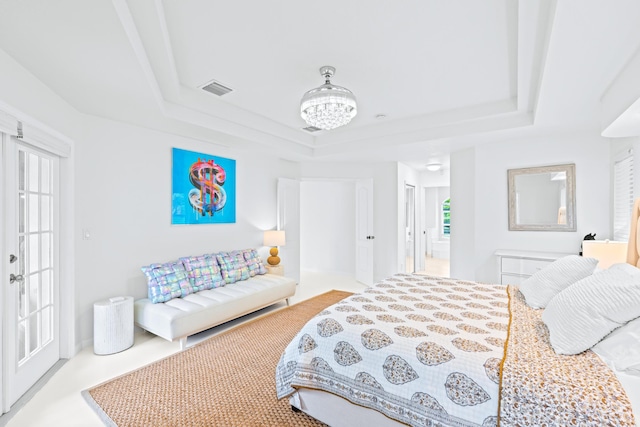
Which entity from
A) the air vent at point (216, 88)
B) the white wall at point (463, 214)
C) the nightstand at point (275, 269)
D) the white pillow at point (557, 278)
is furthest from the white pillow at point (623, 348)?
the nightstand at point (275, 269)

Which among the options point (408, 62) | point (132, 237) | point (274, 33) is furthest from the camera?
point (132, 237)

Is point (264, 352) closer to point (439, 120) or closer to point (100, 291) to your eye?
point (100, 291)

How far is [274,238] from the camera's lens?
16.3ft

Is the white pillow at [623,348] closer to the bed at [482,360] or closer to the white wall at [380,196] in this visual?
the bed at [482,360]

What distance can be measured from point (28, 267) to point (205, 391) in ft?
5.57

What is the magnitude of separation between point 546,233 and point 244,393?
13.1ft

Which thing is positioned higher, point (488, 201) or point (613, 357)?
point (488, 201)

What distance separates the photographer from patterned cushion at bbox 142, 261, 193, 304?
10.9 ft

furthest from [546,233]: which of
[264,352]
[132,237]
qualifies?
[132,237]

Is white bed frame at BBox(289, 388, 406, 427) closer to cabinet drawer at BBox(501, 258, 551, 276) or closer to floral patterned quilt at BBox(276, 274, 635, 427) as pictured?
floral patterned quilt at BBox(276, 274, 635, 427)

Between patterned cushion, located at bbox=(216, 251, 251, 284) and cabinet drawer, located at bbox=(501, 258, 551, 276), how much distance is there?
11.1ft

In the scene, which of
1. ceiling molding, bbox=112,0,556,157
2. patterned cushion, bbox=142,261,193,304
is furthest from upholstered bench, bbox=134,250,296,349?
ceiling molding, bbox=112,0,556,157

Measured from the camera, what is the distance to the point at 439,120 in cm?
388

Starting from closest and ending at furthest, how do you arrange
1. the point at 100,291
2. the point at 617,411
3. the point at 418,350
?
the point at 617,411, the point at 418,350, the point at 100,291
